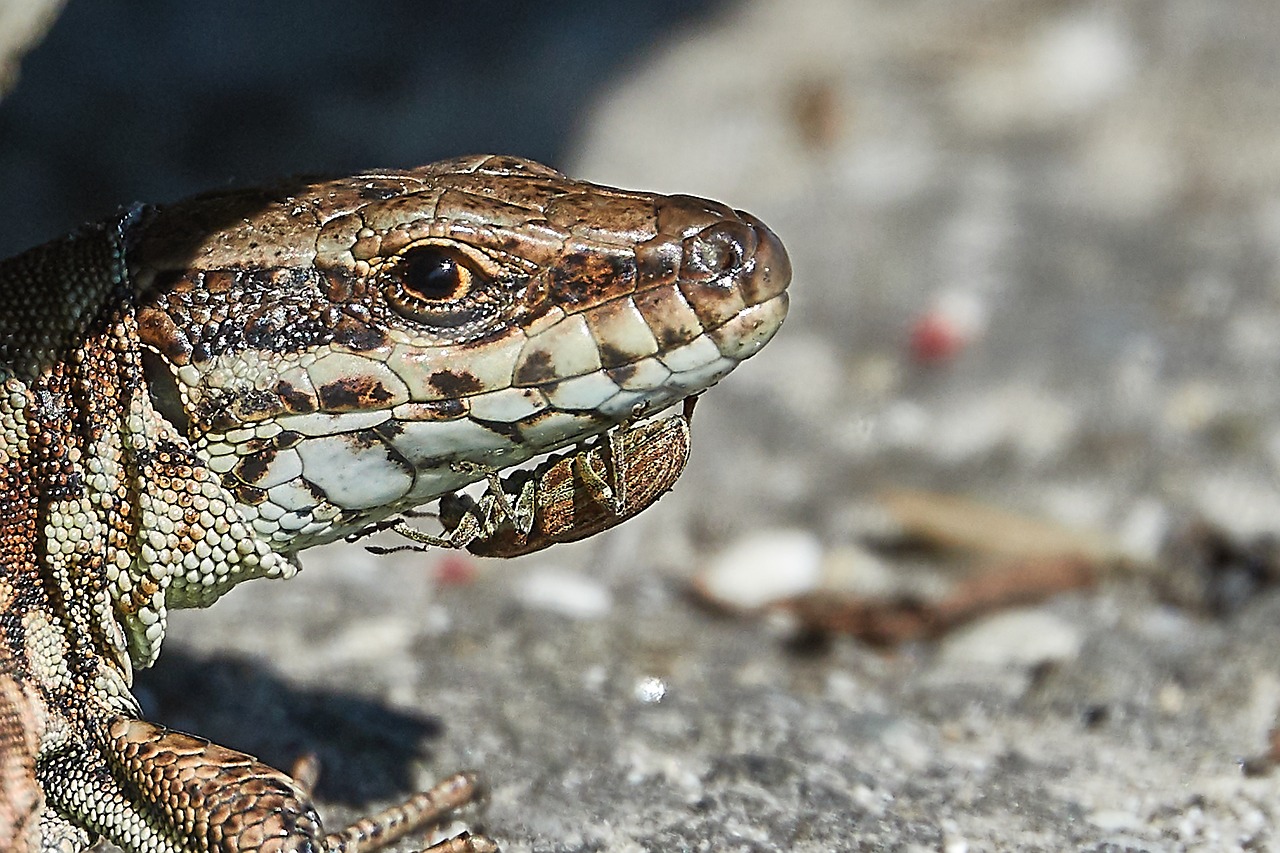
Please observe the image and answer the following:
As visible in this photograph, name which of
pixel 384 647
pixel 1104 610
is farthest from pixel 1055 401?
pixel 384 647

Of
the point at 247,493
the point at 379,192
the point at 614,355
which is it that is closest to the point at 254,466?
the point at 247,493

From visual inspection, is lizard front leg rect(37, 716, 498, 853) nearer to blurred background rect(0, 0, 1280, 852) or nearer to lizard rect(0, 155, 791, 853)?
lizard rect(0, 155, 791, 853)

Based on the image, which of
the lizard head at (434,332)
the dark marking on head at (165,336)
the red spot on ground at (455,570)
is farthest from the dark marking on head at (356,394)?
the red spot on ground at (455,570)

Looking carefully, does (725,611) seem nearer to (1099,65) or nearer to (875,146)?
(875,146)

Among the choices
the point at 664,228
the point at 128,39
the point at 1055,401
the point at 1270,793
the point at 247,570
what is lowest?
the point at 247,570

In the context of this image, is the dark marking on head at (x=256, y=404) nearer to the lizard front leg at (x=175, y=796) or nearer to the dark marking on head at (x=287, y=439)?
the dark marking on head at (x=287, y=439)
